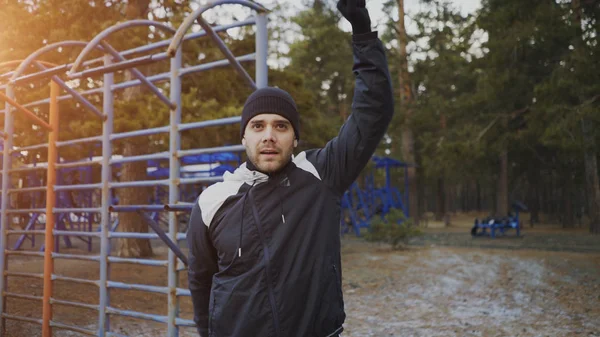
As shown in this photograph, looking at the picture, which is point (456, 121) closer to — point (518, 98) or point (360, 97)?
point (518, 98)

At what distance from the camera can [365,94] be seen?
206cm

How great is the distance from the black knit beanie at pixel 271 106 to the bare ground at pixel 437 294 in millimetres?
3985

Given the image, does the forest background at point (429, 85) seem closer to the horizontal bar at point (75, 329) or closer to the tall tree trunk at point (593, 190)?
the tall tree trunk at point (593, 190)

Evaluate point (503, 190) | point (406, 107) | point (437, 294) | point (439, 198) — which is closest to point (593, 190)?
point (503, 190)

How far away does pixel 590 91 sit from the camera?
1436 centimetres

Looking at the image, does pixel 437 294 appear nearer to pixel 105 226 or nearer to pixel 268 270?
pixel 105 226

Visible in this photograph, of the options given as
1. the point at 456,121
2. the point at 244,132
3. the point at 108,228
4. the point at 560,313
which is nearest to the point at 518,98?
the point at 456,121

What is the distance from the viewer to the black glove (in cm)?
200

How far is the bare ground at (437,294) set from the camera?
5836 mm

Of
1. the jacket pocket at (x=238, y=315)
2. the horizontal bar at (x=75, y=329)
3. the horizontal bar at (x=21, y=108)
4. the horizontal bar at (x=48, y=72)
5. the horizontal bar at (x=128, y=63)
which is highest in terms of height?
the horizontal bar at (x=48, y=72)

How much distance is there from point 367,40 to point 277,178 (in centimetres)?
64

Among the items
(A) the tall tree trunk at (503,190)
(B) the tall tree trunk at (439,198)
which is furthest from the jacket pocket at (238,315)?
(B) the tall tree trunk at (439,198)

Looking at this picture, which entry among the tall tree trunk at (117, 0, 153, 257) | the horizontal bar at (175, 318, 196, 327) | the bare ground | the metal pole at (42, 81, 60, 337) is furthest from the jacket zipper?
the tall tree trunk at (117, 0, 153, 257)

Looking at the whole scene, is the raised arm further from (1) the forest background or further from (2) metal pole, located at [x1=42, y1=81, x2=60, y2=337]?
(2) metal pole, located at [x1=42, y1=81, x2=60, y2=337]
